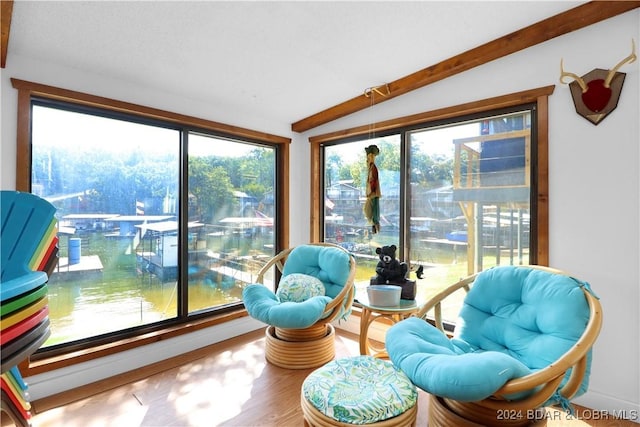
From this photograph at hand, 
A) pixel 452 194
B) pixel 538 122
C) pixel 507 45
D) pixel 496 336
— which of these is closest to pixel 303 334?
pixel 496 336

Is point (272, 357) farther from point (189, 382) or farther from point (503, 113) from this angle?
point (503, 113)

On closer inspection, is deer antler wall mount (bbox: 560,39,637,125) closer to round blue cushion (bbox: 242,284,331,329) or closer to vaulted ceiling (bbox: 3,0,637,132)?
vaulted ceiling (bbox: 3,0,637,132)

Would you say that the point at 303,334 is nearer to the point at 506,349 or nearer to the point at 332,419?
the point at 332,419

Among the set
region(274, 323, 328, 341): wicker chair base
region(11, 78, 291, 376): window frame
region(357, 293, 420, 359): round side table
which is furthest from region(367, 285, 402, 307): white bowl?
region(11, 78, 291, 376): window frame

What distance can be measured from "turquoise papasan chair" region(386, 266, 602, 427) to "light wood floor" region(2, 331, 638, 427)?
61 cm

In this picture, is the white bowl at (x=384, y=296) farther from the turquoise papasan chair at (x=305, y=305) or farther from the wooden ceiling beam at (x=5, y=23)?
the wooden ceiling beam at (x=5, y=23)

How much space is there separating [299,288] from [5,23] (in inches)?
95.2

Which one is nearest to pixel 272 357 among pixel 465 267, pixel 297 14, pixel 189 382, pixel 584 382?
pixel 189 382

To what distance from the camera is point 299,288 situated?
9.06 ft

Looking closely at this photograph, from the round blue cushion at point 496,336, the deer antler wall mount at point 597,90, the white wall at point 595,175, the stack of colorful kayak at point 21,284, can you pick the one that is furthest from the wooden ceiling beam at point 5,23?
the deer antler wall mount at point 597,90

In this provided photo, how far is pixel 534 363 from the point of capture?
1.59 metres

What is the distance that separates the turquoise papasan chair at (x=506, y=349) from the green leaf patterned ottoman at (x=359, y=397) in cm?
12

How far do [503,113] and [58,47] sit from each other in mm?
3114

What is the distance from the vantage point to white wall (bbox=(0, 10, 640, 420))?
6.47ft
